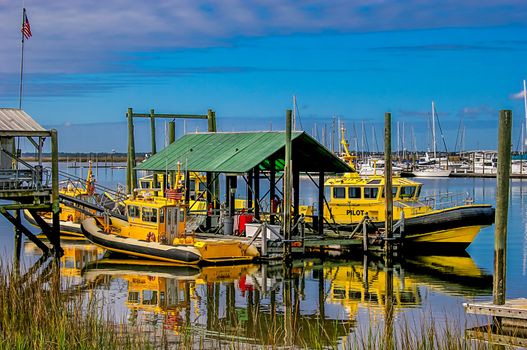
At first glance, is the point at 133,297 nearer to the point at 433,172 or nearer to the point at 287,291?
the point at 287,291

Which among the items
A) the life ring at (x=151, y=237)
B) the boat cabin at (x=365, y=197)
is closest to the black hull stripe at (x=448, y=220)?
the boat cabin at (x=365, y=197)

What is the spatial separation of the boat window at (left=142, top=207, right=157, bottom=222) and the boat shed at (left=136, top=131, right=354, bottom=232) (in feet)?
8.53

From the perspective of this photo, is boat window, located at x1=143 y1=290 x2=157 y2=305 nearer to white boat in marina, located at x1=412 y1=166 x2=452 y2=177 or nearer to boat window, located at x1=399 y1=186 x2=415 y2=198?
boat window, located at x1=399 y1=186 x2=415 y2=198

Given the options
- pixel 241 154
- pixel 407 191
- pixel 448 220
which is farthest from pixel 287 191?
pixel 407 191

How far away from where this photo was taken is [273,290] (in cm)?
2564

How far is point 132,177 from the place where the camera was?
41.5 meters

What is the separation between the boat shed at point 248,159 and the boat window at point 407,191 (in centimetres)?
332

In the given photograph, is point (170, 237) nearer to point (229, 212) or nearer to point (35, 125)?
point (229, 212)

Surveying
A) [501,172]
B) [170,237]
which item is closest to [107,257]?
[170,237]

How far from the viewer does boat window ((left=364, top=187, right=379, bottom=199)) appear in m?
36.4

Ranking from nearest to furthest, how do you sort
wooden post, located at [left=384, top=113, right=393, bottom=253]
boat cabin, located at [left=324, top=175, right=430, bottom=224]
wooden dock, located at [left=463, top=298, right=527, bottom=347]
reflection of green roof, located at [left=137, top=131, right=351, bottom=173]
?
wooden dock, located at [left=463, top=298, right=527, bottom=347] < wooden post, located at [left=384, top=113, right=393, bottom=253] < reflection of green roof, located at [left=137, top=131, right=351, bottom=173] < boat cabin, located at [left=324, top=175, right=430, bottom=224]

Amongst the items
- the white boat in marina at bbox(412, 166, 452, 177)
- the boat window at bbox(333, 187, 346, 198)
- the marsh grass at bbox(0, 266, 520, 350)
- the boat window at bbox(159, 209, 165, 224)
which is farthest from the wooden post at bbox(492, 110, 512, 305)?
the white boat in marina at bbox(412, 166, 452, 177)

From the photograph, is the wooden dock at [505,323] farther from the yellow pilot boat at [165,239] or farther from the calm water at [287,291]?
the yellow pilot boat at [165,239]

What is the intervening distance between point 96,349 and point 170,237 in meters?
17.1
